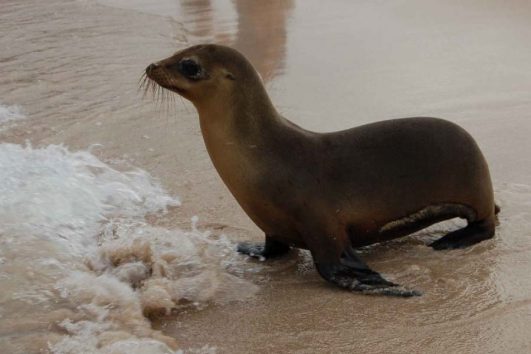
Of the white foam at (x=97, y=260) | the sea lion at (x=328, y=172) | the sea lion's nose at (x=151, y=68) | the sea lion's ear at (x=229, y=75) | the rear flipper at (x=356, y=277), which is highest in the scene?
the sea lion's nose at (x=151, y=68)

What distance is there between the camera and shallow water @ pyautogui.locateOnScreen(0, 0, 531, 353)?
2885 millimetres

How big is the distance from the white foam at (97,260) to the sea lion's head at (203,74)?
0.70 m

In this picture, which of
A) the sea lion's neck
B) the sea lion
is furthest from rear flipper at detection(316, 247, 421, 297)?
the sea lion's neck

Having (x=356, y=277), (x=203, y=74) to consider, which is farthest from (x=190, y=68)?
(x=356, y=277)

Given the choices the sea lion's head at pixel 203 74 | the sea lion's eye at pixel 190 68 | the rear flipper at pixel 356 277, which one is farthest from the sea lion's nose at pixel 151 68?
the rear flipper at pixel 356 277

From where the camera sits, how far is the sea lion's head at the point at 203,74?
10.6ft

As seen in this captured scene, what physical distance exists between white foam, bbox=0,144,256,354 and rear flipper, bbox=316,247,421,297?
1.05ft

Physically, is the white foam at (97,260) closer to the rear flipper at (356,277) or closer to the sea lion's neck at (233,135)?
the rear flipper at (356,277)

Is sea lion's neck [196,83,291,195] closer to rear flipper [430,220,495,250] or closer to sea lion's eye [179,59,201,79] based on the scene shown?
sea lion's eye [179,59,201,79]

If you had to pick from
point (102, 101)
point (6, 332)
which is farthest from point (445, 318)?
point (102, 101)

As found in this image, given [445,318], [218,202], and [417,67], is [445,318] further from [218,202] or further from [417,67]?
[417,67]

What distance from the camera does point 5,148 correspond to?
4.89 meters

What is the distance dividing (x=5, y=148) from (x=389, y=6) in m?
5.08

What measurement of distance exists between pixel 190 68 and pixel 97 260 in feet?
2.90
